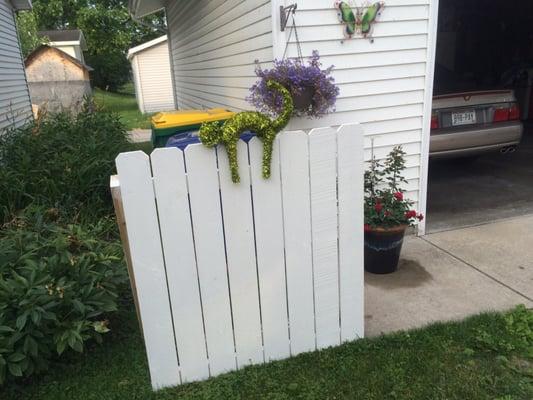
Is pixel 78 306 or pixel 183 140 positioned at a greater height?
pixel 183 140

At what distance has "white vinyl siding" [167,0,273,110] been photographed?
406 cm

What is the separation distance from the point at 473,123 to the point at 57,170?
4.56 metres

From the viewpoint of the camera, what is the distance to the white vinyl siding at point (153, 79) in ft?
73.2

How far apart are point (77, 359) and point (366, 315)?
6.02 ft

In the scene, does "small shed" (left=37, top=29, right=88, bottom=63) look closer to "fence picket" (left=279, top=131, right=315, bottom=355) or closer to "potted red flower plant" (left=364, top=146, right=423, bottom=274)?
"potted red flower plant" (left=364, top=146, right=423, bottom=274)

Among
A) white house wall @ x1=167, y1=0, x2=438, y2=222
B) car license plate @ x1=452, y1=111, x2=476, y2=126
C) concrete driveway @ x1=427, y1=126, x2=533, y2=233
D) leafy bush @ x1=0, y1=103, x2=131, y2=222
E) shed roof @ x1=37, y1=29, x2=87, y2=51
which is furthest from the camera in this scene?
shed roof @ x1=37, y1=29, x2=87, y2=51

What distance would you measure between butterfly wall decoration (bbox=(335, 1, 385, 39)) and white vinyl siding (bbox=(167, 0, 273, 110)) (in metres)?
0.61

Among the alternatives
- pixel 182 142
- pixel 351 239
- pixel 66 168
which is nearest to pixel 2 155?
pixel 66 168

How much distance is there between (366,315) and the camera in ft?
9.91

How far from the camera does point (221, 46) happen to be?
18.7 ft

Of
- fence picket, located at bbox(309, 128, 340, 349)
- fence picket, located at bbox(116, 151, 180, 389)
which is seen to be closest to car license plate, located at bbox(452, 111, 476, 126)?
fence picket, located at bbox(309, 128, 340, 349)

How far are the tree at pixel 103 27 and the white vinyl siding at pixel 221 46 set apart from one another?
20.4m

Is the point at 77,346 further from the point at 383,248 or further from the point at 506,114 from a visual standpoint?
the point at 506,114

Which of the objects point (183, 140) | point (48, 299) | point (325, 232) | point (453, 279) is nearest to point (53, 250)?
point (48, 299)
